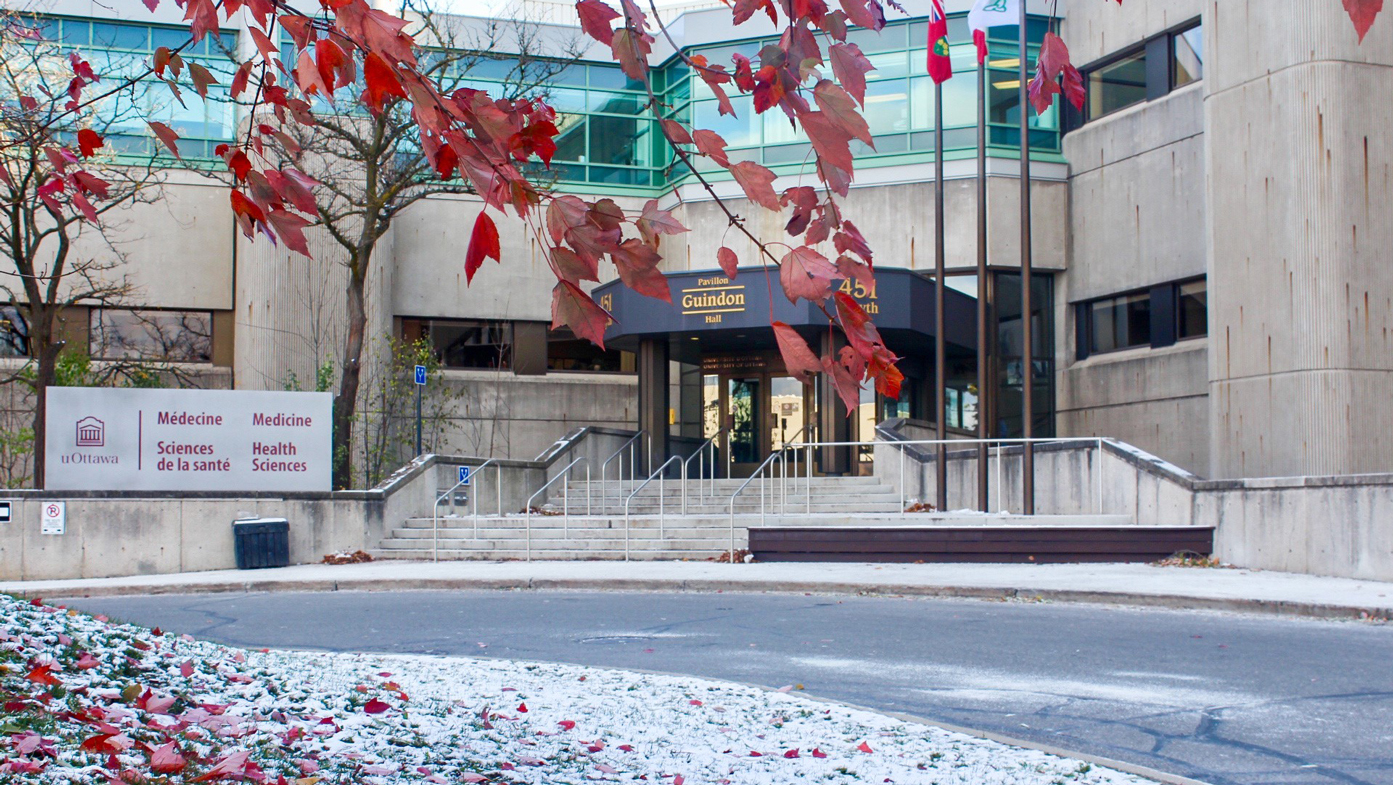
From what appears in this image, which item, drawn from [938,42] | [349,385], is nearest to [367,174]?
[349,385]

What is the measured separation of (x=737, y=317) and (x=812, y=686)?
15947 mm

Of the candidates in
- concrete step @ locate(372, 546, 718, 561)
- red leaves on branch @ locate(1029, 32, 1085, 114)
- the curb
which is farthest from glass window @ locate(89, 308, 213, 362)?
red leaves on branch @ locate(1029, 32, 1085, 114)

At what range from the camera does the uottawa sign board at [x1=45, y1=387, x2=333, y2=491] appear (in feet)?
56.6

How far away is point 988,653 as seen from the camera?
8586mm

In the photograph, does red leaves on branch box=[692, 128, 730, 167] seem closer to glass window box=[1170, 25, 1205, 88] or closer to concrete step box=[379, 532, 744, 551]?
concrete step box=[379, 532, 744, 551]

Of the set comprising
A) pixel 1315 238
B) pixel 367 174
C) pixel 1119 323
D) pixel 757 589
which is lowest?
pixel 757 589

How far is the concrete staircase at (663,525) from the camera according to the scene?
17.1m

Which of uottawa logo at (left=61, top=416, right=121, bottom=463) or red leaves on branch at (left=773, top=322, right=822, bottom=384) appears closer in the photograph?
red leaves on branch at (left=773, top=322, right=822, bottom=384)

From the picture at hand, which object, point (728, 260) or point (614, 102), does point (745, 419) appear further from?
point (728, 260)

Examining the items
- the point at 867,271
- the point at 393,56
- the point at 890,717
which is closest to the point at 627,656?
the point at 890,717

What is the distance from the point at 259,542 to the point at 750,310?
9.85 metres

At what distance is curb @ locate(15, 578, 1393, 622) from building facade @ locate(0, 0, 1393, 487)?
8.55 metres

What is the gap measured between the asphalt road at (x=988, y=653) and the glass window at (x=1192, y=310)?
13858mm

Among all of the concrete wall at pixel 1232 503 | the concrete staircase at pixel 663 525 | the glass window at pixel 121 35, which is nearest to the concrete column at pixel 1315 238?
the concrete wall at pixel 1232 503
